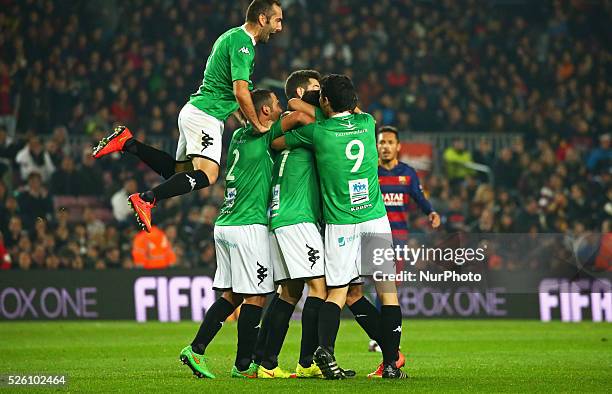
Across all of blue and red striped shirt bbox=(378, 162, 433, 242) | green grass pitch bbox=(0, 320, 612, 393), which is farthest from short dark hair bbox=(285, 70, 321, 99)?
blue and red striped shirt bbox=(378, 162, 433, 242)

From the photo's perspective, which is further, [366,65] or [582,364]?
[366,65]

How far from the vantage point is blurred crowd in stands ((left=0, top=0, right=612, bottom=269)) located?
20.0 meters

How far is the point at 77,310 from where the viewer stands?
17672mm

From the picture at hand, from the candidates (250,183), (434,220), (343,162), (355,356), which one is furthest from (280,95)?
(343,162)

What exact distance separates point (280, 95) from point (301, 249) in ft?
48.1

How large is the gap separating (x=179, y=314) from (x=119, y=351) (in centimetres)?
561

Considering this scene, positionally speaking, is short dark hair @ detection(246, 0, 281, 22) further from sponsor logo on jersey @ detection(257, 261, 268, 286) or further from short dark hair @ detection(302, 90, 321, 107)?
sponsor logo on jersey @ detection(257, 261, 268, 286)

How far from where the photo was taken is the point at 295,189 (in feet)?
28.5

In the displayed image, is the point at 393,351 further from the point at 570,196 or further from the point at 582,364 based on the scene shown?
the point at 570,196

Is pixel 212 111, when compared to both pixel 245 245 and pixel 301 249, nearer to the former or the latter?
pixel 245 245

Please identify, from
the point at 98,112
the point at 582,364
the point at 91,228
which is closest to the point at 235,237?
the point at 582,364

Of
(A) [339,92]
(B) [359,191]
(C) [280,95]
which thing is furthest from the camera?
(C) [280,95]

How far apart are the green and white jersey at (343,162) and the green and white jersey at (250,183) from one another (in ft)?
0.92
